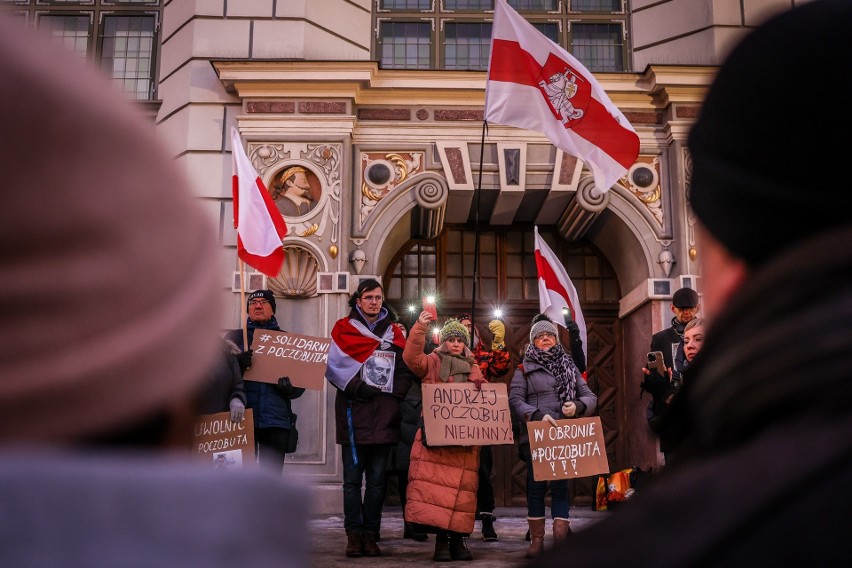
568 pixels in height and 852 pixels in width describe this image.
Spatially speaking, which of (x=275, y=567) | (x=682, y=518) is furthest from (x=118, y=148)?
(x=682, y=518)

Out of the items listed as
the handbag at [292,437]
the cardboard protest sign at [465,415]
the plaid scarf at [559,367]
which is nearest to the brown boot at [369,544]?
the cardboard protest sign at [465,415]

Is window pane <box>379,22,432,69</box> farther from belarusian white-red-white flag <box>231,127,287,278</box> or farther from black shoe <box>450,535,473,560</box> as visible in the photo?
black shoe <box>450,535,473,560</box>

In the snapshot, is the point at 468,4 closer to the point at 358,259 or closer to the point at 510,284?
the point at 510,284

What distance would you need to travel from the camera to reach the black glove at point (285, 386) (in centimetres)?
664

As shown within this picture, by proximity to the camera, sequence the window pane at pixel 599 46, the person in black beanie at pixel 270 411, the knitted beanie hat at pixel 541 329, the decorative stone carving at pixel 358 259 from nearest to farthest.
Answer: the person in black beanie at pixel 270 411 → the knitted beanie hat at pixel 541 329 → the decorative stone carving at pixel 358 259 → the window pane at pixel 599 46

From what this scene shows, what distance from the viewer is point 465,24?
11594 millimetres

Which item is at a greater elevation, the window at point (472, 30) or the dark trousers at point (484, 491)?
the window at point (472, 30)

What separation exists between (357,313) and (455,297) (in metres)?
4.56

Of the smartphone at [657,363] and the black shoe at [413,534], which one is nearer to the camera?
the smartphone at [657,363]

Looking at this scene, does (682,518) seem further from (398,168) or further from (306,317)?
(398,168)

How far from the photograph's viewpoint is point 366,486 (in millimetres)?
6457

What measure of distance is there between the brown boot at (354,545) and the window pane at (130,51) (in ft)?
23.9

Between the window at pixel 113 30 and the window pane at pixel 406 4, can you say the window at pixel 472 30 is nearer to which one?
the window pane at pixel 406 4

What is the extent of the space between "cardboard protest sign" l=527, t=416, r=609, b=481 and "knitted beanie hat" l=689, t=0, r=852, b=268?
5.62 metres
